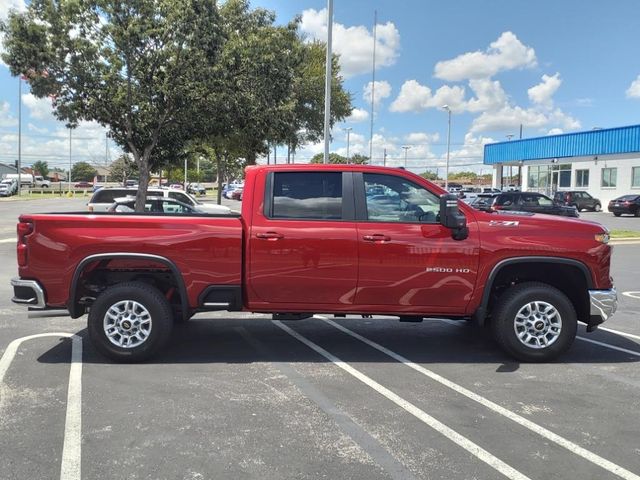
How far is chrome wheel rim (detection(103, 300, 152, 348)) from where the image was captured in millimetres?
5512

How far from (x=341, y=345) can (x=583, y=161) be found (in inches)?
1787

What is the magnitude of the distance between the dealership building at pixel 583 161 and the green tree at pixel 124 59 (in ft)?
115

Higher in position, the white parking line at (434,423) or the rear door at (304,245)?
the rear door at (304,245)

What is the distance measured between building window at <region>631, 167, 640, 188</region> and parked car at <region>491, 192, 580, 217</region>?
67.6 feet

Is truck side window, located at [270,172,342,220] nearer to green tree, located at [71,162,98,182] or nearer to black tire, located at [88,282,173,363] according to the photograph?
black tire, located at [88,282,173,363]

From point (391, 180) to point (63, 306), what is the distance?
340 centimetres

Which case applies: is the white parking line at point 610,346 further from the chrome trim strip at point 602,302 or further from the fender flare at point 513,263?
the fender flare at point 513,263

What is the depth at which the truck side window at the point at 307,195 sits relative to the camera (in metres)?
5.61

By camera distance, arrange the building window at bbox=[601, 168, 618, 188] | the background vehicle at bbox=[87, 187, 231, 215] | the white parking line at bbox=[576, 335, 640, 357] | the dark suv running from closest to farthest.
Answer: the white parking line at bbox=[576, 335, 640, 357] < the background vehicle at bbox=[87, 187, 231, 215] < the dark suv < the building window at bbox=[601, 168, 618, 188]

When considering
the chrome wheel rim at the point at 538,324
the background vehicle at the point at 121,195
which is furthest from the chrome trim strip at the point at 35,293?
the background vehicle at the point at 121,195

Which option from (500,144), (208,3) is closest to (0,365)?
(208,3)

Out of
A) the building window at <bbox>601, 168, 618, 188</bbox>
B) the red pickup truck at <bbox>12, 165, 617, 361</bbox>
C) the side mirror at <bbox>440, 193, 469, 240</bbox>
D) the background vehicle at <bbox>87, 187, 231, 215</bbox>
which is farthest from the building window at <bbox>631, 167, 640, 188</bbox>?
the side mirror at <bbox>440, 193, 469, 240</bbox>

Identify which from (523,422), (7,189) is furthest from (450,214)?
(7,189)

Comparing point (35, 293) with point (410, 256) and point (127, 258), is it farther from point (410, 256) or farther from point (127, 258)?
point (410, 256)
